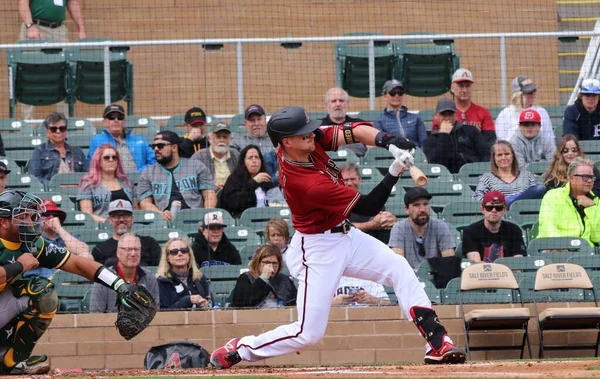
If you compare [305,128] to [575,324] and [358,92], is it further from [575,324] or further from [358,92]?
[358,92]

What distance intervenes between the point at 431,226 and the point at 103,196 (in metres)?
2.98

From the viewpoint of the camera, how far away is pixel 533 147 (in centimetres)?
1182

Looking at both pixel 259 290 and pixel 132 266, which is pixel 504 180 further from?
pixel 132 266

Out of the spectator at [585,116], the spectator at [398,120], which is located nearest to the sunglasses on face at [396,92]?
the spectator at [398,120]

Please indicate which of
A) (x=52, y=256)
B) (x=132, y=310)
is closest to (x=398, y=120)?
(x=132, y=310)

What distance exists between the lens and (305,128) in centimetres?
688

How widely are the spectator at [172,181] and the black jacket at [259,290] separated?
1695mm

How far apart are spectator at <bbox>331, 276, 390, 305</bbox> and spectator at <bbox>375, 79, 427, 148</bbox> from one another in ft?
8.47

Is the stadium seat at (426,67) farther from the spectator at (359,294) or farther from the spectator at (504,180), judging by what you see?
the spectator at (359,294)

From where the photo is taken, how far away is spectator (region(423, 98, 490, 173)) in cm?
1180

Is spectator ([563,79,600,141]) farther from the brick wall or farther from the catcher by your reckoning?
the catcher

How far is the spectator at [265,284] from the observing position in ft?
30.5

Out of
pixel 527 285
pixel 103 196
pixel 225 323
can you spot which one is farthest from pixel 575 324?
pixel 103 196

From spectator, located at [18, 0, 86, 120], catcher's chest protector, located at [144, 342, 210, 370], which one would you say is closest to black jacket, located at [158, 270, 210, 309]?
catcher's chest protector, located at [144, 342, 210, 370]
